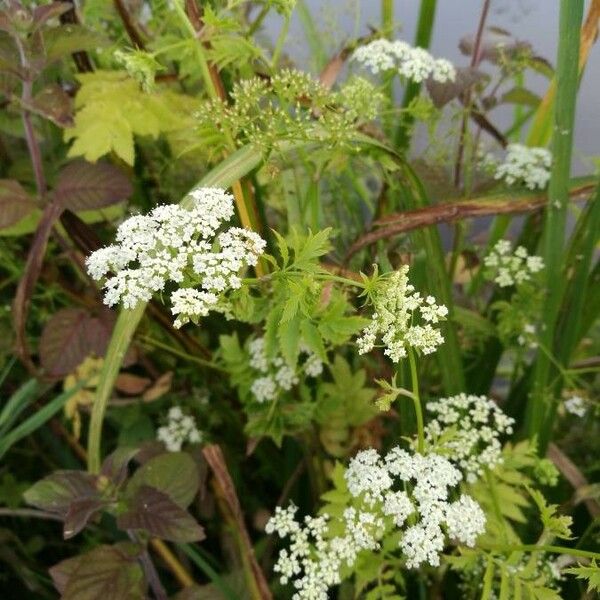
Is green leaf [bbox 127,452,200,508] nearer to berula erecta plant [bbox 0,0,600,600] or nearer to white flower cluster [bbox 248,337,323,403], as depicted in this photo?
berula erecta plant [bbox 0,0,600,600]

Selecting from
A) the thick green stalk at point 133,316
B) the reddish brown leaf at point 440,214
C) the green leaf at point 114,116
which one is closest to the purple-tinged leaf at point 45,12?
the green leaf at point 114,116

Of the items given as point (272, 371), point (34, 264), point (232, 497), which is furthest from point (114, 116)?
point (232, 497)

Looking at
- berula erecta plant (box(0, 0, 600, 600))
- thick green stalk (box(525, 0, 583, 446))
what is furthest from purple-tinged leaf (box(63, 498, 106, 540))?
thick green stalk (box(525, 0, 583, 446))

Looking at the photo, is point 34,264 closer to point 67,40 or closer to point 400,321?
point 67,40

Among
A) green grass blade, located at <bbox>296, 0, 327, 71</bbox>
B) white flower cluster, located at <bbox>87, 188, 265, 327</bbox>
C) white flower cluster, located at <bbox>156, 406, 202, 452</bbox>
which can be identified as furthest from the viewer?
green grass blade, located at <bbox>296, 0, 327, 71</bbox>

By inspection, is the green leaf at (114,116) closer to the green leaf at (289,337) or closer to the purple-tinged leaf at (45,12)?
the purple-tinged leaf at (45,12)

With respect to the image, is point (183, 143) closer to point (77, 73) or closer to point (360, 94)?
point (77, 73)

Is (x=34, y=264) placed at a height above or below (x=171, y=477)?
above
